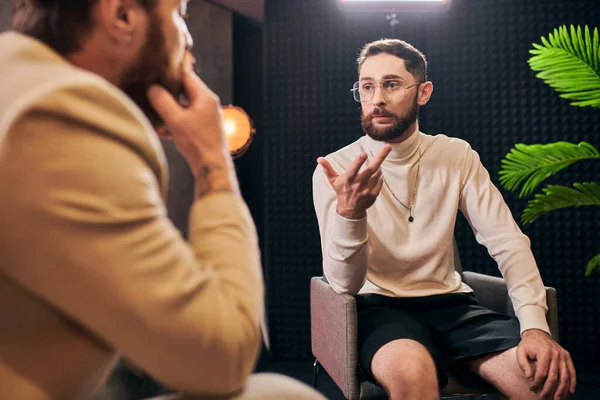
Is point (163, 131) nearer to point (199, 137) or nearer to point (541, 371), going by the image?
point (199, 137)

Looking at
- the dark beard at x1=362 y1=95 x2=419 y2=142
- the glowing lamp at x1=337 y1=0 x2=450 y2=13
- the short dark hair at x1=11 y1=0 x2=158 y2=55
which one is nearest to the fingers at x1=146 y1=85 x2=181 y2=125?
the short dark hair at x1=11 y1=0 x2=158 y2=55

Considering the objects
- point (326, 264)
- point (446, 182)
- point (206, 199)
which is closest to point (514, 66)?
point (446, 182)

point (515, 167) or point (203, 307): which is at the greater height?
point (203, 307)

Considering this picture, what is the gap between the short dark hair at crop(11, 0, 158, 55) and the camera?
27.0 inches

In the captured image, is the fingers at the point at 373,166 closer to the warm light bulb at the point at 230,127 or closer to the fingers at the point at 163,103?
the fingers at the point at 163,103

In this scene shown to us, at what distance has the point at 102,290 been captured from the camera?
561 millimetres

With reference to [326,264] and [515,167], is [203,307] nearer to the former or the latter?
[326,264]

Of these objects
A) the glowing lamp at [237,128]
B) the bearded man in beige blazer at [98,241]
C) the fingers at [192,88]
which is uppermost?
the fingers at [192,88]

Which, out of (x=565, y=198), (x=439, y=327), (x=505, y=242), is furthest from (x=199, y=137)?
(x=565, y=198)

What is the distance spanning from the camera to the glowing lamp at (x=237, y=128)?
405 cm

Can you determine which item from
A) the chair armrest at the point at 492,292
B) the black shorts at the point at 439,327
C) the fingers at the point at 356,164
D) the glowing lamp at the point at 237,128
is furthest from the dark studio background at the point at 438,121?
the fingers at the point at 356,164

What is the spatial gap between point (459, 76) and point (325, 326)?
2391 millimetres

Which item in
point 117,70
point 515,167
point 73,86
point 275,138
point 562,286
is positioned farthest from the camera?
point 275,138

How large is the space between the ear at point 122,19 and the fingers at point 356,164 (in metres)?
1.00
